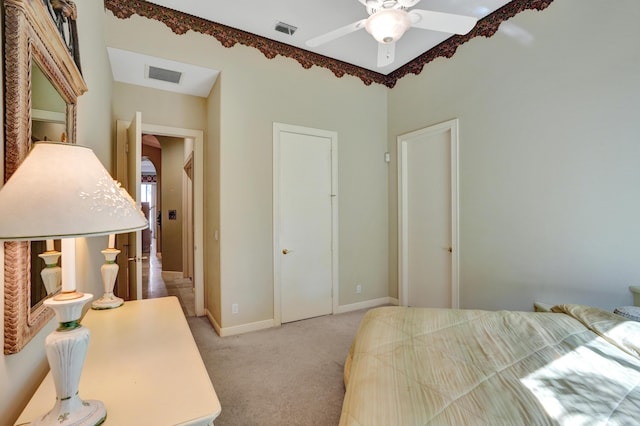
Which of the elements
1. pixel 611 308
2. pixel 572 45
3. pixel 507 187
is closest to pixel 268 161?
pixel 507 187

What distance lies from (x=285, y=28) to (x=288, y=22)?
13 cm

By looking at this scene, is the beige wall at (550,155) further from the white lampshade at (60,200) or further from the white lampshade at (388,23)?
the white lampshade at (60,200)

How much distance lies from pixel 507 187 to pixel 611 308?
1189 millimetres

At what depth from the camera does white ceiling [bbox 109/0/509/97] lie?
106 inches

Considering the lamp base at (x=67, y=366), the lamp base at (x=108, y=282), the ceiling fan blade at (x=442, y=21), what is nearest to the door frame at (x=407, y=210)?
the ceiling fan blade at (x=442, y=21)

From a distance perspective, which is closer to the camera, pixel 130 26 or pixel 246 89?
pixel 130 26

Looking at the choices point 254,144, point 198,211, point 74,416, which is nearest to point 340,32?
point 254,144

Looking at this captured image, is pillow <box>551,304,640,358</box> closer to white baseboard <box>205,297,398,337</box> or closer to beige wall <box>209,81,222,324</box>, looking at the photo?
white baseboard <box>205,297,398,337</box>

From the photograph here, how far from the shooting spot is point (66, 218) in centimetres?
67

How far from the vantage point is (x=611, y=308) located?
2.15 m

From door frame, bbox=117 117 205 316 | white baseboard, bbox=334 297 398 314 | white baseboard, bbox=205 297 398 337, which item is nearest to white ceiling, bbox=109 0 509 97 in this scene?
door frame, bbox=117 117 205 316

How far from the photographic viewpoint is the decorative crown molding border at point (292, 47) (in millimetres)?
2646

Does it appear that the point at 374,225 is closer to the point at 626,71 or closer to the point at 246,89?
the point at 246,89

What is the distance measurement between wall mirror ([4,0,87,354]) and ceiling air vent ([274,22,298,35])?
7.30 ft
